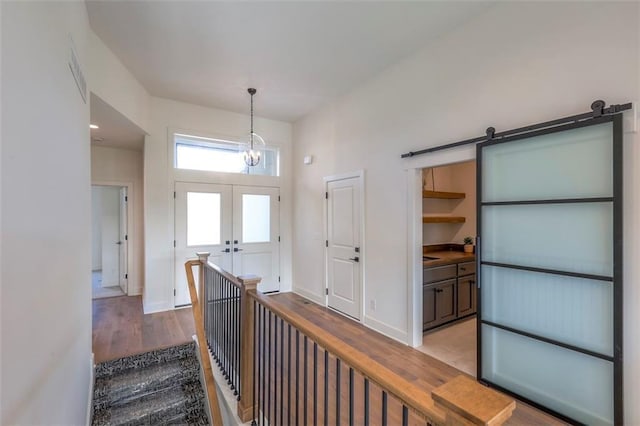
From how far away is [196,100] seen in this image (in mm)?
4547

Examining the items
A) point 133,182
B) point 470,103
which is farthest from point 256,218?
point 470,103

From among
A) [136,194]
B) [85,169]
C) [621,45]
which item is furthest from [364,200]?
[136,194]

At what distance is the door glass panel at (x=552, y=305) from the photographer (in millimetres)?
1917

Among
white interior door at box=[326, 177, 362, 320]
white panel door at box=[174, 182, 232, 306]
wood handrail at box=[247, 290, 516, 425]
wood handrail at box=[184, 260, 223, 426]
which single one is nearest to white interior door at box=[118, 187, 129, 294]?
white panel door at box=[174, 182, 232, 306]

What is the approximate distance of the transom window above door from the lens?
472 cm

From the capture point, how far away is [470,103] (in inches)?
107

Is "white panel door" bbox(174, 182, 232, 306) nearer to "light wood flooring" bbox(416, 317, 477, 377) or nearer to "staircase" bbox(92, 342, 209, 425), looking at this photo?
"staircase" bbox(92, 342, 209, 425)

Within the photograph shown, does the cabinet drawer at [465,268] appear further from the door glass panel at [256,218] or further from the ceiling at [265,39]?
the door glass panel at [256,218]

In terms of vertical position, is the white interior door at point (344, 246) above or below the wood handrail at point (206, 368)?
above

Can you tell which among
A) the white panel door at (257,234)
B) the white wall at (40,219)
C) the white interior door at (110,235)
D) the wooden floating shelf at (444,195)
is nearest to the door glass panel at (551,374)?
the wooden floating shelf at (444,195)

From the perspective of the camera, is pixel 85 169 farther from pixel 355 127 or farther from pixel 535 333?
pixel 535 333

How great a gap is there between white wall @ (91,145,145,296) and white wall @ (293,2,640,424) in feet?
11.0

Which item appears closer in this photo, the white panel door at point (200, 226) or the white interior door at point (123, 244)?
the white panel door at point (200, 226)

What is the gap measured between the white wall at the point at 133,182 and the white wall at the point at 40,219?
353cm
